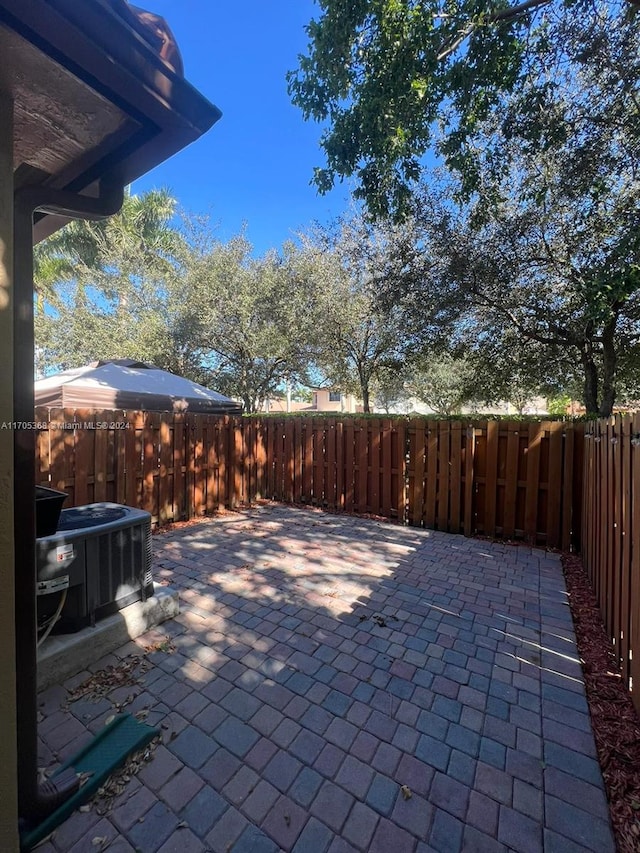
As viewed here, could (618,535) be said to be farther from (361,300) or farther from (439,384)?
(439,384)

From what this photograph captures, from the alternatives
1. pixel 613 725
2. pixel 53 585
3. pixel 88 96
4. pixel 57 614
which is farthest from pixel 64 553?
pixel 613 725

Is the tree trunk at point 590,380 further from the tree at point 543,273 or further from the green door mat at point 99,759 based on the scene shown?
the green door mat at point 99,759

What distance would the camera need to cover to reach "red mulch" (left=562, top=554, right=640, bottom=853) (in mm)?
1501

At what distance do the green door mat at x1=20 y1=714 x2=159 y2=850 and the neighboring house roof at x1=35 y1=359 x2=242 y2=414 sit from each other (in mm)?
4990

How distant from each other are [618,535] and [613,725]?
1.11 meters

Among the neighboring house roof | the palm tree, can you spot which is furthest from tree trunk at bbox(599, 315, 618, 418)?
the palm tree

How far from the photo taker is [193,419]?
5953 millimetres

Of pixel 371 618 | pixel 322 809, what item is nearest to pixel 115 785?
pixel 322 809

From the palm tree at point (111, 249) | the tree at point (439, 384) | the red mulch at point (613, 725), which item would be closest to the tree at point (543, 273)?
the tree at point (439, 384)

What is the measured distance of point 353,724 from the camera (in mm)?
1960

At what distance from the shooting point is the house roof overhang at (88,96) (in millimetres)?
1076

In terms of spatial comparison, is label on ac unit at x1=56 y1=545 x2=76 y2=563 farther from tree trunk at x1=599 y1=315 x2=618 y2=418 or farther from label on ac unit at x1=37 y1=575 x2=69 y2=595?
tree trunk at x1=599 y1=315 x2=618 y2=418

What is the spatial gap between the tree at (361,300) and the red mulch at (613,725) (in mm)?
6335

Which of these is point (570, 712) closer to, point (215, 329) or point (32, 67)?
point (32, 67)
